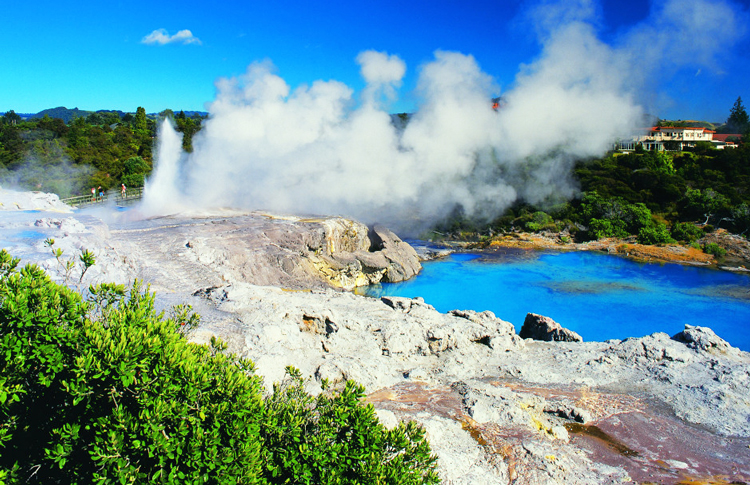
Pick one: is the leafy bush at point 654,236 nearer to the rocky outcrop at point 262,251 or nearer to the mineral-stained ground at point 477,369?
the rocky outcrop at point 262,251

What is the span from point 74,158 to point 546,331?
42.5m

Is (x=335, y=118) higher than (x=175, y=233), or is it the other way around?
(x=335, y=118)

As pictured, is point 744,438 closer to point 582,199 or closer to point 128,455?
point 128,455

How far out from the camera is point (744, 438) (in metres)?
6.85

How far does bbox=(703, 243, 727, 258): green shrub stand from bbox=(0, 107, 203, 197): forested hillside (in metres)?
41.2

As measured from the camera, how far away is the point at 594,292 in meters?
18.7

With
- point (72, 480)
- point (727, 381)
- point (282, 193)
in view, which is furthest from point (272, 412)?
point (282, 193)

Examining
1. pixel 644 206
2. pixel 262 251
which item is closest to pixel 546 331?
pixel 262 251

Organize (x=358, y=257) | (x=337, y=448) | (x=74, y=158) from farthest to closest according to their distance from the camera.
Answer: (x=74, y=158) < (x=358, y=257) < (x=337, y=448)

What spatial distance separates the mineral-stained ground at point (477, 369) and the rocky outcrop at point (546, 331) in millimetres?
1154

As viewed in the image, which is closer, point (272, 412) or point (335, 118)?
point (272, 412)

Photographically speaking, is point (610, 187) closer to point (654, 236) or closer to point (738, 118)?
point (654, 236)

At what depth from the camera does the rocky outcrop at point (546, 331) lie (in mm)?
11414

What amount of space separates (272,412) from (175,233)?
12467 mm
